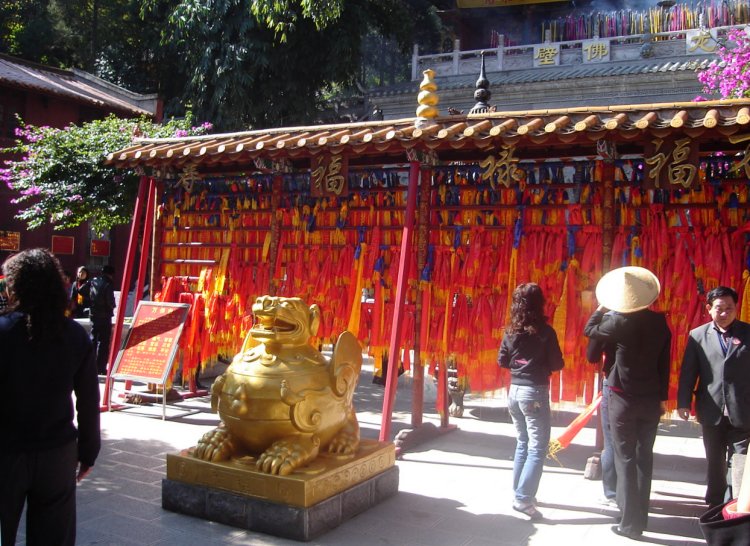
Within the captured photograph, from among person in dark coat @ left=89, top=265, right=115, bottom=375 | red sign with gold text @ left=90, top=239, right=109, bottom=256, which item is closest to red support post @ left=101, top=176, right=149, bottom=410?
person in dark coat @ left=89, top=265, right=115, bottom=375

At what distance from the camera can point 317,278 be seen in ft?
22.1

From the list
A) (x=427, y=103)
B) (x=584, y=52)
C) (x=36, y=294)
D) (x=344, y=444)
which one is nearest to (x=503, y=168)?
(x=427, y=103)

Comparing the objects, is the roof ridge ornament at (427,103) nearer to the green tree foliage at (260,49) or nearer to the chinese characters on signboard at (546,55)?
the green tree foliage at (260,49)

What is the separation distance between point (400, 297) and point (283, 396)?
1.96 m

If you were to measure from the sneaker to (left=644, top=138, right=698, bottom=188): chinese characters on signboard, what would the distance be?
104 inches

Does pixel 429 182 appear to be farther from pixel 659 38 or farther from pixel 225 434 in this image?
pixel 659 38

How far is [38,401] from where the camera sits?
2.78 m

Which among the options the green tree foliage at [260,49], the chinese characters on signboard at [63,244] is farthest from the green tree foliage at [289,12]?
the chinese characters on signboard at [63,244]

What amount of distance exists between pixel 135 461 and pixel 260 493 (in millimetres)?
1932

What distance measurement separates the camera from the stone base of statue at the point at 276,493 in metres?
3.90

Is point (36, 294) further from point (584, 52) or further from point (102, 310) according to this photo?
point (584, 52)

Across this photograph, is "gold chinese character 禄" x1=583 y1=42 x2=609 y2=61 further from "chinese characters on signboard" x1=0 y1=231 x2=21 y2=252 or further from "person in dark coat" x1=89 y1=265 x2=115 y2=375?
"chinese characters on signboard" x1=0 y1=231 x2=21 y2=252

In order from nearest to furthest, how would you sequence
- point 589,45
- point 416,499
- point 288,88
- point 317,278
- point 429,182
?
point 416,499 → point 429,182 → point 317,278 → point 288,88 → point 589,45

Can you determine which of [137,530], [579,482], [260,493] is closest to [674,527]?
[579,482]
